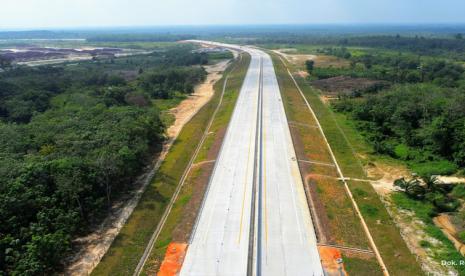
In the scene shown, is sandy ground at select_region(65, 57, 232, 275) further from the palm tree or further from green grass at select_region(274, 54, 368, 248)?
the palm tree

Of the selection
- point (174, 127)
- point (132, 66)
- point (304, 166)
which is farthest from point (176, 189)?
point (132, 66)

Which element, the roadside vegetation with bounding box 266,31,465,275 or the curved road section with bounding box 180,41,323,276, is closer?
the curved road section with bounding box 180,41,323,276

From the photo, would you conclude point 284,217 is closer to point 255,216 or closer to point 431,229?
point 255,216

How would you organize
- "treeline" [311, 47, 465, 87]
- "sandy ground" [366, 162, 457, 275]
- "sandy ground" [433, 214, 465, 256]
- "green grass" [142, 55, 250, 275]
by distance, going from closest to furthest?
"sandy ground" [366, 162, 457, 275] < "green grass" [142, 55, 250, 275] < "sandy ground" [433, 214, 465, 256] < "treeline" [311, 47, 465, 87]

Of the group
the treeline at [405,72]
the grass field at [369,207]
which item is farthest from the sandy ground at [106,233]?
the treeline at [405,72]

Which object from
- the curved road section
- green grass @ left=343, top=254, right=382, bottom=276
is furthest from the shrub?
green grass @ left=343, top=254, right=382, bottom=276

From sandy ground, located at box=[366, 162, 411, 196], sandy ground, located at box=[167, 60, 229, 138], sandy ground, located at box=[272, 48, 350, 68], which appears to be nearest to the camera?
sandy ground, located at box=[366, 162, 411, 196]
